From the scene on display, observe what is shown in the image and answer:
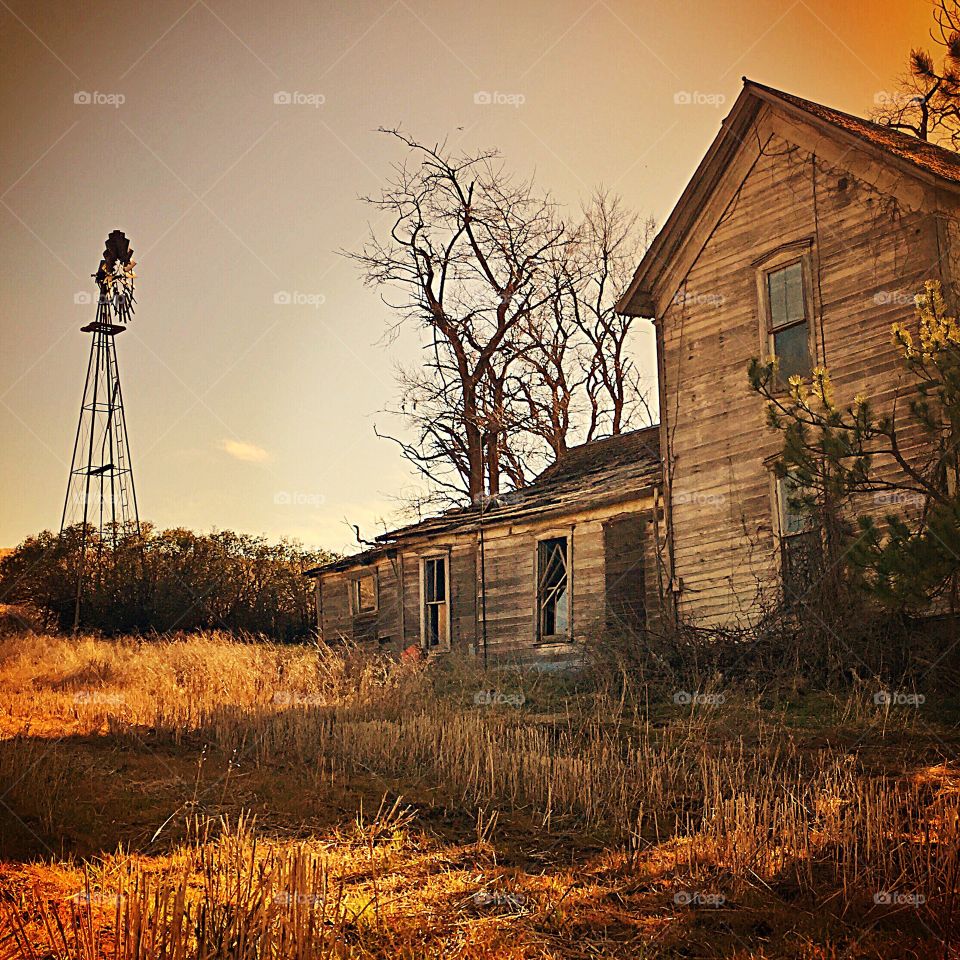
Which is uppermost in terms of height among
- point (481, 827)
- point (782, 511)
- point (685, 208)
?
point (685, 208)

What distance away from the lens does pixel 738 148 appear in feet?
58.5

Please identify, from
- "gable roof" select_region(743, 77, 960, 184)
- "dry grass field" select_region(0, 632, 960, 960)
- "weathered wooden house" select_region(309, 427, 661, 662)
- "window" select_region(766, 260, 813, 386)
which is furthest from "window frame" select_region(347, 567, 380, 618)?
"gable roof" select_region(743, 77, 960, 184)

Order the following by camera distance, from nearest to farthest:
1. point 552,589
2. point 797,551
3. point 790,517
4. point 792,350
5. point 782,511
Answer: point 797,551 → point 790,517 → point 782,511 → point 792,350 → point 552,589

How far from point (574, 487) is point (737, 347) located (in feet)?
18.4

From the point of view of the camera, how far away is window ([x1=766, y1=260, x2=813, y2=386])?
645 inches

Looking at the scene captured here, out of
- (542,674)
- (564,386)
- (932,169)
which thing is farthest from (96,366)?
(932,169)

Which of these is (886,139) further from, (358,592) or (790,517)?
(358,592)

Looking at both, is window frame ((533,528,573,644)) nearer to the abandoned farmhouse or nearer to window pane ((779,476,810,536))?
the abandoned farmhouse

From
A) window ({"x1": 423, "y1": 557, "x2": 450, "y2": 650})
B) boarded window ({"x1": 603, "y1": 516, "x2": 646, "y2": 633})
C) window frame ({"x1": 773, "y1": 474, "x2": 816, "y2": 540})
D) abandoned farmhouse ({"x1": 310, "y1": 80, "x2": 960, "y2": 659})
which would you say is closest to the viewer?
abandoned farmhouse ({"x1": 310, "y1": 80, "x2": 960, "y2": 659})

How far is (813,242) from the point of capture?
1639 cm

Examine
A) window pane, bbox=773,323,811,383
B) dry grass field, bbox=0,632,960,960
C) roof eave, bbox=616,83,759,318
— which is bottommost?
dry grass field, bbox=0,632,960,960

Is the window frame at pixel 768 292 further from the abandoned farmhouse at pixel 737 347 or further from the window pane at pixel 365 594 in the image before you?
the window pane at pixel 365 594

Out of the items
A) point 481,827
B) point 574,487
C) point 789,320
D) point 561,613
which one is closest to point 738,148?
point 789,320

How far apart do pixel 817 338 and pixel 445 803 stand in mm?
9866
